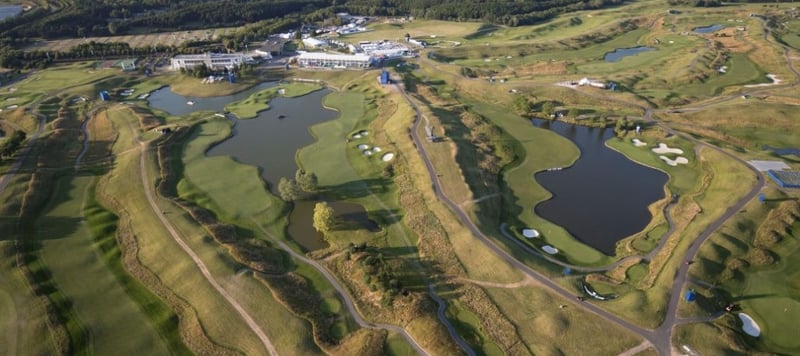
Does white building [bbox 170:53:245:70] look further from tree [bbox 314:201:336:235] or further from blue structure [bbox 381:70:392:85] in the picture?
tree [bbox 314:201:336:235]

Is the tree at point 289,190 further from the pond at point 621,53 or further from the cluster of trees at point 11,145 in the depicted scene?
the pond at point 621,53

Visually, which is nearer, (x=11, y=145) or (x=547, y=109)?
(x=11, y=145)

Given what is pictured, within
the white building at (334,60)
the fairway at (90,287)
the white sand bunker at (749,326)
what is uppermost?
the white building at (334,60)

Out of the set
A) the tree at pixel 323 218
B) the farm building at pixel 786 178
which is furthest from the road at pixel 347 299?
the farm building at pixel 786 178

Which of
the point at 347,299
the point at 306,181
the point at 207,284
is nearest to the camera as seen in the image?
the point at 347,299

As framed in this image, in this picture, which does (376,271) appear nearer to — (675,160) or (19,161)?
(675,160)

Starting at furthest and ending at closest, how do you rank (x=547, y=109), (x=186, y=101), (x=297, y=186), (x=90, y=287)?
1. (x=186, y=101)
2. (x=547, y=109)
3. (x=297, y=186)
4. (x=90, y=287)

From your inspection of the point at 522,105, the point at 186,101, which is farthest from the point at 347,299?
the point at 186,101
